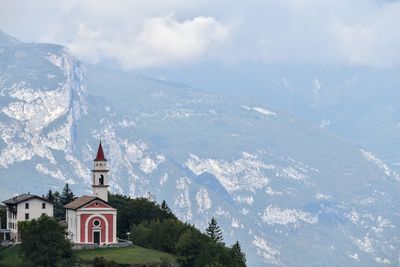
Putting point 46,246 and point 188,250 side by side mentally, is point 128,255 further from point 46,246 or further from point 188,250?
point 46,246

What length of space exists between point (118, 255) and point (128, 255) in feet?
3.76

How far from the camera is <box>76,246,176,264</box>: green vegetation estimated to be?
18500cm

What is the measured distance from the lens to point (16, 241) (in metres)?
198

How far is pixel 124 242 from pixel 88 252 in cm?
915

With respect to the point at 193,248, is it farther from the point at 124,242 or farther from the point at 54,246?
the point at 54,246

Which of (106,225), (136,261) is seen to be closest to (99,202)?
(106,225)

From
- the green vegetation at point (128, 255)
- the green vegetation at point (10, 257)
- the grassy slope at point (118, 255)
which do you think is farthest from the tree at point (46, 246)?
the green vegetation at point (128, 255)

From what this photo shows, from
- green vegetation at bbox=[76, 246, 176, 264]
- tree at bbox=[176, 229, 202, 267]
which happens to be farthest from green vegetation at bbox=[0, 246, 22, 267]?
tree at bbox=[176, 229, 202, 267]

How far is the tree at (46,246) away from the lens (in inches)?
7018

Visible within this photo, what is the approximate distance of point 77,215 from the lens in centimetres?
19738

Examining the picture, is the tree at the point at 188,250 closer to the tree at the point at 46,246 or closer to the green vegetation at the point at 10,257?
the tree at the point at 46,246

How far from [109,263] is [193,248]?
1780cm

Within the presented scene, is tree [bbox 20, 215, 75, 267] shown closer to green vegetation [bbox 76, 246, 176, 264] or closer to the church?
green vegetation [bbox 76, 246, 176, 264]

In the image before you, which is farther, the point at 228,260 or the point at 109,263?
the point at 228,260
